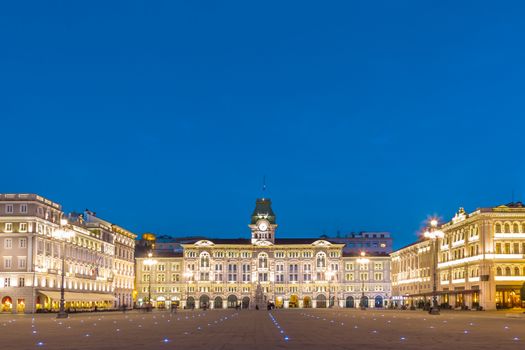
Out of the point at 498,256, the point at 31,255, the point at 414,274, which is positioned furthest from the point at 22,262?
the point at 414,274

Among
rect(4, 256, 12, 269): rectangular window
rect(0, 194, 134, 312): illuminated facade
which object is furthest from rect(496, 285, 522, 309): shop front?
rect(4, 256, 12, 269): rectangular window

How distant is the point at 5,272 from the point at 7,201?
10696mm

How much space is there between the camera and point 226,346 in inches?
1144

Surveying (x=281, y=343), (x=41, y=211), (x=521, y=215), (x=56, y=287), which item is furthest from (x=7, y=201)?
(x=281, y=343)

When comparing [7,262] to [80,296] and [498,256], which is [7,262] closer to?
[80,296]

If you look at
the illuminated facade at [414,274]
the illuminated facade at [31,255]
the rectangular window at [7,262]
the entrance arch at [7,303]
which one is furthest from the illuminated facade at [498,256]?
the rectangular window at [7,262]

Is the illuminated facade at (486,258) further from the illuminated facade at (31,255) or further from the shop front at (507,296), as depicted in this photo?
the illuminated facade at (31,255)

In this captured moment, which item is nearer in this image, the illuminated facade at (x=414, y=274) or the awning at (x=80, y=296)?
the awning at (x=80, y=296)

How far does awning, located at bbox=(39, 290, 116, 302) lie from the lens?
120 meters

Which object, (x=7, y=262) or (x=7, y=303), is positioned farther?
(x=7, y=262)

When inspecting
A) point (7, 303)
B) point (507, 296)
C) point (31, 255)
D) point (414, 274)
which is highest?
point (31, 255)

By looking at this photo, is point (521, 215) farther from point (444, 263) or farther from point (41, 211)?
point (41, 211)

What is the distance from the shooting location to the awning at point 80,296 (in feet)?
392

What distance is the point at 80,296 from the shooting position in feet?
452
